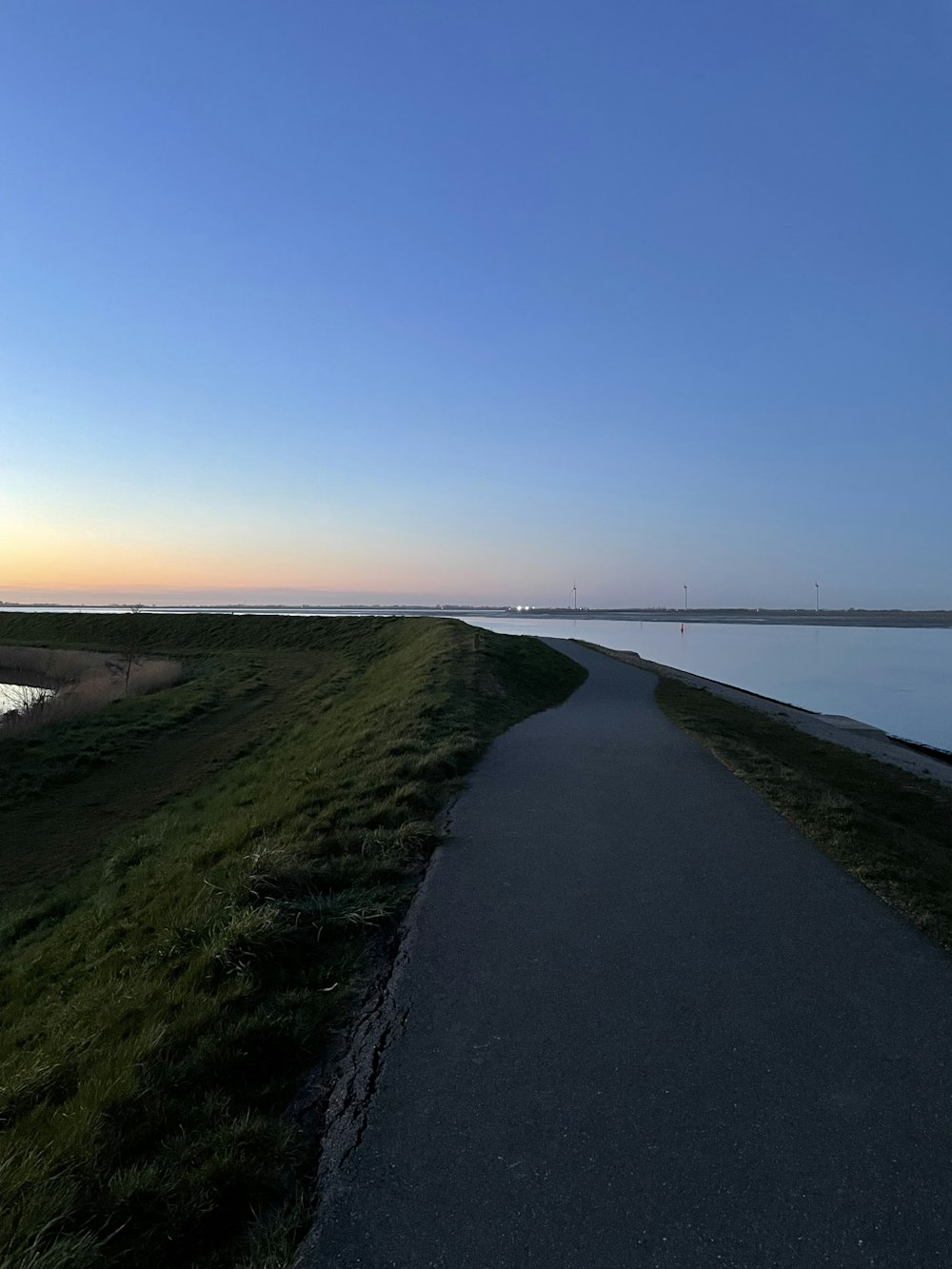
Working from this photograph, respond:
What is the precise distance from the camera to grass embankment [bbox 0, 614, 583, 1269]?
281 cm

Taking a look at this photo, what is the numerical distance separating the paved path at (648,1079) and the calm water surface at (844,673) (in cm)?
1941

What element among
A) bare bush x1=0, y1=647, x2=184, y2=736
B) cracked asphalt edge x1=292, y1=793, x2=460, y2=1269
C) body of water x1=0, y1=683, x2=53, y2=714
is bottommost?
body of water x1=0, y1=683, x2=53, y2=714

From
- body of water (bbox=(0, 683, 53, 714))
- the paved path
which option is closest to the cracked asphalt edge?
the paved path

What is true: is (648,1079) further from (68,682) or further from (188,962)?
(68,682)

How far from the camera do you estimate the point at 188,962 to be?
4.90 metres

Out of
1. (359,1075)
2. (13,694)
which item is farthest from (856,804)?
(13,694)

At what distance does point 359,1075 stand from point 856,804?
8.34 meters

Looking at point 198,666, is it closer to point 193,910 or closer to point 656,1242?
point 193,910

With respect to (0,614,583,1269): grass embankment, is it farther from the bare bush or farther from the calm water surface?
the calm water surface

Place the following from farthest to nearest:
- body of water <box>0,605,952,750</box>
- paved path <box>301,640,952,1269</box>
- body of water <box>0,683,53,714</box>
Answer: body of water <box>0,683,53,714</box> < body of water <box>0,605,952,750</box> < paved path <box>301,640,952,1269</box>

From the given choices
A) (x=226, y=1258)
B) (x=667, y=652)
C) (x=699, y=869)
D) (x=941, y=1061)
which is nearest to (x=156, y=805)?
(x=699, y=869)

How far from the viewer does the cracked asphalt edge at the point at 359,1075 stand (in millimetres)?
2975

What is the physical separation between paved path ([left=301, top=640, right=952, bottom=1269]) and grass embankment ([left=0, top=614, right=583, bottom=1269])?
46 centimetres

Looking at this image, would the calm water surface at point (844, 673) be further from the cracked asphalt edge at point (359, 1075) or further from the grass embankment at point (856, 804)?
the cracked asphalt edge at point (359, 1075)
